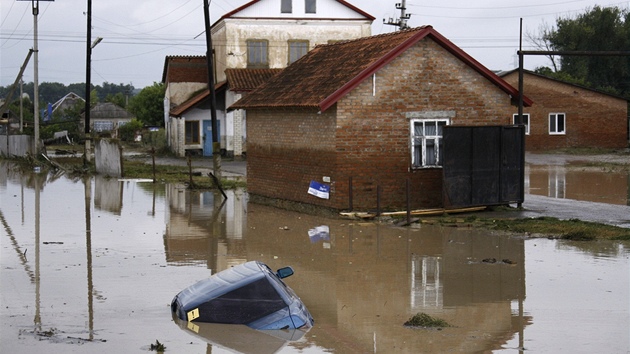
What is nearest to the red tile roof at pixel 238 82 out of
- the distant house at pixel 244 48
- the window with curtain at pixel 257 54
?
the distant house at pixel 244 48

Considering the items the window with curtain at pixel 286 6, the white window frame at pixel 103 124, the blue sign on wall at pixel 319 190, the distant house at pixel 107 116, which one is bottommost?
the blue sign on wall at pixel 319 190

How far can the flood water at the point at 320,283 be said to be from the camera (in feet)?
35.0

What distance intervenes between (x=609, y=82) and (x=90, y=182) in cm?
5384

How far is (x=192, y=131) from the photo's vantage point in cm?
4981

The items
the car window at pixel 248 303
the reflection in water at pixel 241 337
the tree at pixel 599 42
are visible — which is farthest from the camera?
the tree at pixel 599 42

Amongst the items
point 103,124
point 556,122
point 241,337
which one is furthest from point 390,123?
point 103,124

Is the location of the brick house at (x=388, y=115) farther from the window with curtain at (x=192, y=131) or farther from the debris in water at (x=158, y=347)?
the window with curtain at (x=192, y=131)

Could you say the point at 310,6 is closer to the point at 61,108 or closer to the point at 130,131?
the point at 130,131

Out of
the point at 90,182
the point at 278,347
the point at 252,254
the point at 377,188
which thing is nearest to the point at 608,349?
the point at 278,347

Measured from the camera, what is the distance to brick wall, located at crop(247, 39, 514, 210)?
22.2 metres

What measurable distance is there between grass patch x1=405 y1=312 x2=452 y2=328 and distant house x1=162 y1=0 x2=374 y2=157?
3770 cm

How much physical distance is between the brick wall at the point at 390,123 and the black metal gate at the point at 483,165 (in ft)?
3.45

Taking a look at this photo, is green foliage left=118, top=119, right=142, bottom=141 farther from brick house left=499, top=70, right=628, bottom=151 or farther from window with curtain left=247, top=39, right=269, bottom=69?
brick house left=499, top=70, right=628, bottom=151

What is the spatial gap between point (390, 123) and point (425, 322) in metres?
11.6
